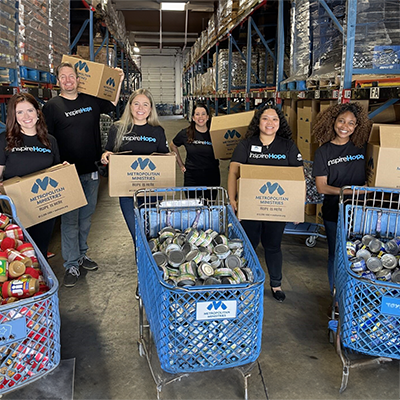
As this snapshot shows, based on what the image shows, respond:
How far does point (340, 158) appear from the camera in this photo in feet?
9.35

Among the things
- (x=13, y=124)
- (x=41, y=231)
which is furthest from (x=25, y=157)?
(x=41, y=231)

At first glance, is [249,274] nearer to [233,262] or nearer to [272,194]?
[233,262]

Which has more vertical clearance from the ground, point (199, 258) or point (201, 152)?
point (201, 152)

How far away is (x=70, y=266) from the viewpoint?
3531 mm

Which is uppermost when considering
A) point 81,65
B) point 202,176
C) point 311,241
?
point 81,65

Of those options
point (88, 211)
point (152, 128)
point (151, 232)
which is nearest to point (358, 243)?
point (151, 232)

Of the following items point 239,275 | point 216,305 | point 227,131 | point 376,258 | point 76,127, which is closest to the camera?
point 216,305

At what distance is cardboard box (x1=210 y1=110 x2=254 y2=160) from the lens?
3.62 m

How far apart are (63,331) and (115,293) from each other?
62 centimetres

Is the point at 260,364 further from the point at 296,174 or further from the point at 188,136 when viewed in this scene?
the point at 188,136

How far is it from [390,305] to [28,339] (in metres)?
1.56

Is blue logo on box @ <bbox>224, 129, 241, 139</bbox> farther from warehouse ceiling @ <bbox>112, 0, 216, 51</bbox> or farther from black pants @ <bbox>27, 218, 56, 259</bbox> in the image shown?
warehouse ceiling @ <bbox>112, 0, 216, 51</bbox>

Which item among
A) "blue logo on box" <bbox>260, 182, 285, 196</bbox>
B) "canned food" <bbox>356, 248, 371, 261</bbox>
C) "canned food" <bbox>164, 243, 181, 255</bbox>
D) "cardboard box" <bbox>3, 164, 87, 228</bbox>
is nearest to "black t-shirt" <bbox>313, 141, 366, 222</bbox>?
"blue logo on box" <bbox>260, 182, 285, 196</bbox>

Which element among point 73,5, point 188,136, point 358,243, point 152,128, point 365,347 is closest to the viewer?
point 365,347
